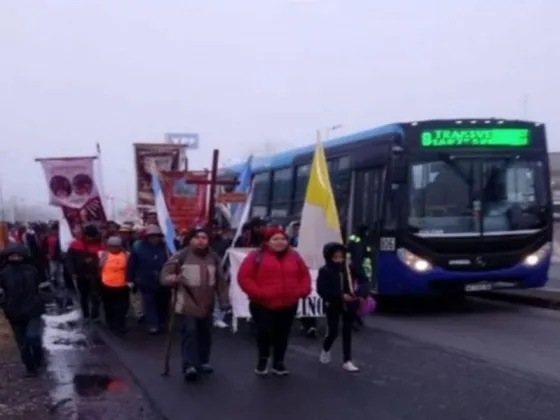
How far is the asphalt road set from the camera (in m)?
9.04

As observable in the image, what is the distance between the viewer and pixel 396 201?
55.3 ft

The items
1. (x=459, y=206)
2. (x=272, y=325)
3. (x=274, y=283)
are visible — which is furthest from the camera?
(x=459, y=206)

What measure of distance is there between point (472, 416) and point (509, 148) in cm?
923

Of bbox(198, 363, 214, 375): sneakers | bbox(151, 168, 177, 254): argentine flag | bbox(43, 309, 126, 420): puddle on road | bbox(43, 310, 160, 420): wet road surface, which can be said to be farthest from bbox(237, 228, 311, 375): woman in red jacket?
bbox(151, 168, 177, 254): argentine flag

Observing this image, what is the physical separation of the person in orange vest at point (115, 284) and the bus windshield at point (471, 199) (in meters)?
4.61

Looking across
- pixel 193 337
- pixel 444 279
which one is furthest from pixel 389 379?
pixel 444 279

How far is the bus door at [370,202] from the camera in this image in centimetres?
1723

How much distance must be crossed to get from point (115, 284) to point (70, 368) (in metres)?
3.59

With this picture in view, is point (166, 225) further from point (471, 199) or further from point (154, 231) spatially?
point (471, 199)

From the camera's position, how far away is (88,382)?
10891 millimetres

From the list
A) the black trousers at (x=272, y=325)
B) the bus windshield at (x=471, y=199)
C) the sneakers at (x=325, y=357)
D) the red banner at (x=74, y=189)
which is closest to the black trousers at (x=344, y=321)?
the sneakers at (x=325, y=357)

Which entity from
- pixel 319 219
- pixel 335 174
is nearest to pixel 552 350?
pixel 319 219

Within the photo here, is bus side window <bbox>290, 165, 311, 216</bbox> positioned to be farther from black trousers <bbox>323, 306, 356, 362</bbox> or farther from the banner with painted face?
black trousers <bbox>323, 306, 356, 362</bbox>

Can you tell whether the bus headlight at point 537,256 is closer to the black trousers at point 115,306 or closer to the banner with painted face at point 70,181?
the black trousers at point 115,306
